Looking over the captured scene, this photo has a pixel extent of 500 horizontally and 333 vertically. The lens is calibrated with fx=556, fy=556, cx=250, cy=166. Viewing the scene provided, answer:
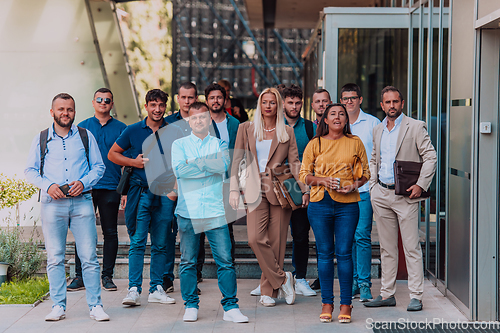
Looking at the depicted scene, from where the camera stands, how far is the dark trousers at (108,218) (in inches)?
201

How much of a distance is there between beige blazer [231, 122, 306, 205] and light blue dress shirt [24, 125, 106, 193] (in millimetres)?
1136

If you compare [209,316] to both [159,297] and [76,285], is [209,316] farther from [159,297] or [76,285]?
[76,285]

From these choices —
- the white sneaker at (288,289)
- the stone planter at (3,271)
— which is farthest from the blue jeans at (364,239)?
the stone planter at (3,271)

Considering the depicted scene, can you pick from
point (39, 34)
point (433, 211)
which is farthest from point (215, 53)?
point (433, 211)

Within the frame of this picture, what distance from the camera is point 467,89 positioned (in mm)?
4344

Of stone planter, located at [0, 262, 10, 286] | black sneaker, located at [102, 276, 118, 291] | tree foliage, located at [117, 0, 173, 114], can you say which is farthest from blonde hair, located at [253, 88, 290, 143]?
tree foliage, located at [117, 0, 173, 114]

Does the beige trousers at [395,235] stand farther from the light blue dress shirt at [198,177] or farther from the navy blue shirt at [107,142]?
the navy blue shirt at [107,142]

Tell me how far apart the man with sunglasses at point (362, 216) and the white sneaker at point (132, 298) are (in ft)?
6.16

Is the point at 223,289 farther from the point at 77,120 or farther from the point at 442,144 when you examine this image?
the point at 77,120

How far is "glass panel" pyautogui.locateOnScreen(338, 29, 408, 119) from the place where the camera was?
681 cm

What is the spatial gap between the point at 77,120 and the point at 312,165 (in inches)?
229

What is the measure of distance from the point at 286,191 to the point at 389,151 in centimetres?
91

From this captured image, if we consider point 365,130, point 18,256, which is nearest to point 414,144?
point 365,130

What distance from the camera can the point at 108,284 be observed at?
5156 millimetres
